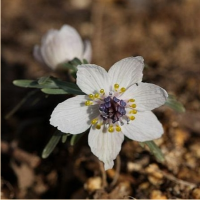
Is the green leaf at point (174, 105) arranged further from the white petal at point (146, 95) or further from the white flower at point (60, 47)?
the white flower at point (60, 47)

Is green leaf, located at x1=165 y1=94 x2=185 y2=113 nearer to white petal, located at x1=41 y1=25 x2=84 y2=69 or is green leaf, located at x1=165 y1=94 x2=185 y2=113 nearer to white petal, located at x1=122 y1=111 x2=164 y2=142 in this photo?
white petal, located at x1=122 y1=111 x2=164 y2=142

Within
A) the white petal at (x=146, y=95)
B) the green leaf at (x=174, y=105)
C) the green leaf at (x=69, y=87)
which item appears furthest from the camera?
the green leaf at (x=174, y=105)

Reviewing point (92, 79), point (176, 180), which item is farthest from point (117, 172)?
point (92, 79)

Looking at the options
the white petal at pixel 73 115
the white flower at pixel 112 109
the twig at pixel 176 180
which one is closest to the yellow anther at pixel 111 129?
the white flower at pixel 112 109

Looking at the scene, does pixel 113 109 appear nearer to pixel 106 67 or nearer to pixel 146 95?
pixel 146 95

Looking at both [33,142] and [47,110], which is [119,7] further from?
[33,142]

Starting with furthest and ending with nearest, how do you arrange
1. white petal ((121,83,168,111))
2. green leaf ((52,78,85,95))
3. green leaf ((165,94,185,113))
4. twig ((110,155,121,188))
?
twig ((110,155,121,188))
green leaf ((165,94,185,113))
green leaf ((52,78,85,95))
white petal ((121,83,168,111))

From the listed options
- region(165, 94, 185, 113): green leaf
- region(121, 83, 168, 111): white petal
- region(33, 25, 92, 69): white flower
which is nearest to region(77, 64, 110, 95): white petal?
region(121, 83, 168, 111): white petal
